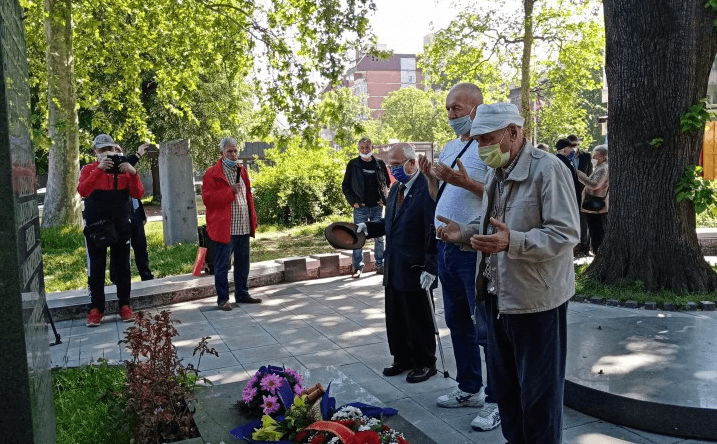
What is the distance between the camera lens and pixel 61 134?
1698 cm

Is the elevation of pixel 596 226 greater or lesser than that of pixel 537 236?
lesser

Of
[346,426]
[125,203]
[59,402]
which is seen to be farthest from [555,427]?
[125,203]

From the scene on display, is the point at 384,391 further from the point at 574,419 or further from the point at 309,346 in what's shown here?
the point at 309,346

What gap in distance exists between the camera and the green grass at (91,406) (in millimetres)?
4031

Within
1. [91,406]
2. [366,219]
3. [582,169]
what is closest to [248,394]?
[91,406]

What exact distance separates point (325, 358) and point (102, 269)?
3.34 m

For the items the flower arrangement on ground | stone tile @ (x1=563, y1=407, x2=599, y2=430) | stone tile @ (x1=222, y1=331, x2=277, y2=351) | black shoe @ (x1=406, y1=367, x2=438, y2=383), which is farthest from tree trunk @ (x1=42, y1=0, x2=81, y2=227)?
stone tile @ (x1=563, y1=407, x2=599, y2=430)

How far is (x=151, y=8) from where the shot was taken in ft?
49.7

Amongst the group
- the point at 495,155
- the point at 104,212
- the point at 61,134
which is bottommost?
the point at 104,212

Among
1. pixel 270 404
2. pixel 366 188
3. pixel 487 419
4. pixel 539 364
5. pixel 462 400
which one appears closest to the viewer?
pixel 539 364

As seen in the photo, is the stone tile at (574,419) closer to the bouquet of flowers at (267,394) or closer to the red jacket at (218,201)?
the bouquet of flowers at (267,394)

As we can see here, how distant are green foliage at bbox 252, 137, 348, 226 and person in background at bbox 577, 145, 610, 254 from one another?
8736 mm

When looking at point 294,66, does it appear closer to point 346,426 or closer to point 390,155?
point 390,155

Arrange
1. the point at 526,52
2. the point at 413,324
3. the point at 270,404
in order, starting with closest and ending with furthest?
the point at 270,404, the point at 413,324, the point at 526,52
